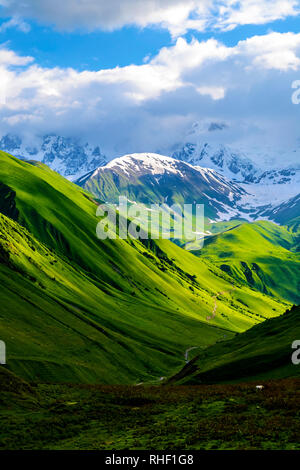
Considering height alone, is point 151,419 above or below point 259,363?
above

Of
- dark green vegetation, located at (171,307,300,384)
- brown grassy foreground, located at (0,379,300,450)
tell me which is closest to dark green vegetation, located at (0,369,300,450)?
brown grassy foreground, located at (0,379,300,450)

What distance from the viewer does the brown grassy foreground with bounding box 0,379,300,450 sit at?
3472cm

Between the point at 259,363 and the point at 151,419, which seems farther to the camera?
the point at 259,363

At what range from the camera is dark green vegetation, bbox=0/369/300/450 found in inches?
1367

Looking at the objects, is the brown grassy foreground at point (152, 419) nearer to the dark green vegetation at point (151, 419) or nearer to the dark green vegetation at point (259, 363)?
the dark green vegetation at point (151, 419)

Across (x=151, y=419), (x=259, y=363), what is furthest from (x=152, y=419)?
(x=259, y=363)

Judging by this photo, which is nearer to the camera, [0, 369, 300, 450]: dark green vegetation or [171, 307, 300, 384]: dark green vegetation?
[0, 369, 300, 450]: dark green vegetation

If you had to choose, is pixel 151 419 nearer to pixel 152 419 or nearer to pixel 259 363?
pixel 152 419

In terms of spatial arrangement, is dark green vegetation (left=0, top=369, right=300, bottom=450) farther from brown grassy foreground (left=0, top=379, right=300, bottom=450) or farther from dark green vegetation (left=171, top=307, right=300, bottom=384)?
dark green vegetation (left=171, top=307, right=300, bottom=384)

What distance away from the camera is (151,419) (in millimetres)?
44031

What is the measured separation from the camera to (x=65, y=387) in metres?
63.6

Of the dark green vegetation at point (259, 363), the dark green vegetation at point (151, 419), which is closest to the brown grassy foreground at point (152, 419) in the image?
the dark green vegetation at point (151, 419)

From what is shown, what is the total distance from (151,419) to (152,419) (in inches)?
5.1
